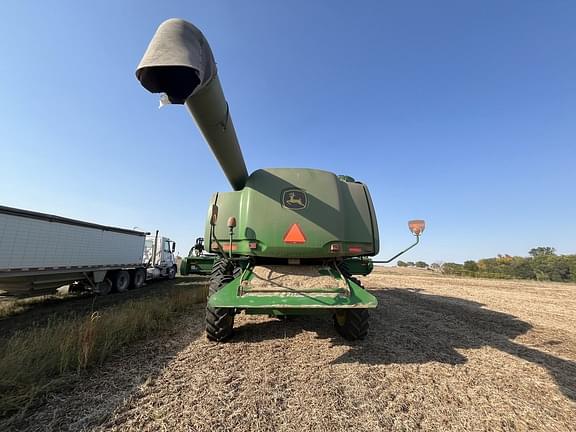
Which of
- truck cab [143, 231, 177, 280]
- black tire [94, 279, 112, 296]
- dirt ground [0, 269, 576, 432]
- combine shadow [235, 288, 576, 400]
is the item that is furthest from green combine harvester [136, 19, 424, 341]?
truck cab [143, 231, 177, 280]

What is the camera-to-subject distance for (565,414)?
254cm

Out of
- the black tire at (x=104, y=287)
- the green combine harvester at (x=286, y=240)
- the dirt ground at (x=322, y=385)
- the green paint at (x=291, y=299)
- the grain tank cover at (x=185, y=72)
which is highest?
the grain tank cover at (x=185, y=72)

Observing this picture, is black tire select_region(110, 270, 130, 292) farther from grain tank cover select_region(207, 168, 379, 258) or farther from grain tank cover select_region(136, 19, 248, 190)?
grain tank cover select_region(136, 19, 248, 190)

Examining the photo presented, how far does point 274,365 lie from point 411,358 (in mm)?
2151

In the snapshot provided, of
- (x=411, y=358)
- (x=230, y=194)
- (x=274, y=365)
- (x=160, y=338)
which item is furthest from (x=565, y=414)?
(x=160, y=338)

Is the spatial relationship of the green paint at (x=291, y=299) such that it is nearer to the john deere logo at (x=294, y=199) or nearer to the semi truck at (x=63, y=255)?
the john deere logo at (x=294, y=199)

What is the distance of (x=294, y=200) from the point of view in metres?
4.58

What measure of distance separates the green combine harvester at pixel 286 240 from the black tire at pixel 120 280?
1079 cm

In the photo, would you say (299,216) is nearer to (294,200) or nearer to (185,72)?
(294,200)

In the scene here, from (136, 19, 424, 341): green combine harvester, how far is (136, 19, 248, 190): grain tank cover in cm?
5

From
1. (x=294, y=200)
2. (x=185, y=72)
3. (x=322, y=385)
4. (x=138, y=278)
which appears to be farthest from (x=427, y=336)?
(x=138, y=278)

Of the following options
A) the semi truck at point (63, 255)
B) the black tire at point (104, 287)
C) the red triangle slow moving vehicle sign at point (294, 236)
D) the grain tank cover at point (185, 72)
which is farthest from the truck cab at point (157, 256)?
the grain tank cover at point (185, 72)

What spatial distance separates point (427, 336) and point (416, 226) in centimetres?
238

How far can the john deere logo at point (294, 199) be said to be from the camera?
4535 mm
